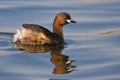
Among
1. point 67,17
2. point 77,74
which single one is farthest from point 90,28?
point 77,74

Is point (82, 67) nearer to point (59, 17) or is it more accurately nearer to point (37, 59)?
point (37, 59)

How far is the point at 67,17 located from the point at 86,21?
193 cm

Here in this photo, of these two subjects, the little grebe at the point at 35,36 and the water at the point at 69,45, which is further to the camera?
the little grebe at the point at 35,36

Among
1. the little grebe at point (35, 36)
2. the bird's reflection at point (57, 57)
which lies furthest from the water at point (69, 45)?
the little grebe at point (35, 36)

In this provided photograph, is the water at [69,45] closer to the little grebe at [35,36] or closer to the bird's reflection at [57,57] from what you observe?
the bird's reflection at [57,57]

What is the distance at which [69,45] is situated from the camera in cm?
1397

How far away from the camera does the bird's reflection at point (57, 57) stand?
1148 centimetres

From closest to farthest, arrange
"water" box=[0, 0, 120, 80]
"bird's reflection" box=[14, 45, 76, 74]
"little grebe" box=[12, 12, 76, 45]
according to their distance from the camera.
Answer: "water" box=[0, 0, 120, 80] → "bird's reflection" box=[14, 45, 76, 74] → "little grebe" box=[12, 12, 76, 45]

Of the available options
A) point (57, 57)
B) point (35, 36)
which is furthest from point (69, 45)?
point (57, 57)

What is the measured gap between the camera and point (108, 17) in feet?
55.4

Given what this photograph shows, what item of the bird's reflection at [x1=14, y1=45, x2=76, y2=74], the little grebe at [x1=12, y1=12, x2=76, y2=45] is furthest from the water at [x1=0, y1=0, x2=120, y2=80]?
the little grebe at [x1=12, y1=12, x2=76, y2=45]

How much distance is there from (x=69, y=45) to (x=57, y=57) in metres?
1.25

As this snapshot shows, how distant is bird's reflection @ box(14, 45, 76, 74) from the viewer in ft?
37.7

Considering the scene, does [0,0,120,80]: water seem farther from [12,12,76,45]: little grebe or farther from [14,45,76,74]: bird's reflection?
[12,12,76,45]: little grebe
